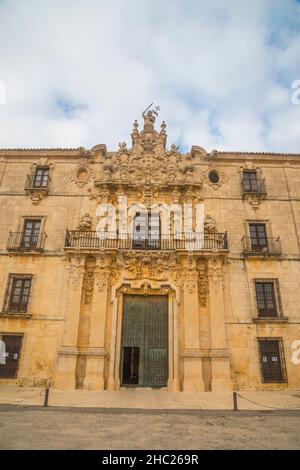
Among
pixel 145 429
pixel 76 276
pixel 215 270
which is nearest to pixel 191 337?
pixel 215 270

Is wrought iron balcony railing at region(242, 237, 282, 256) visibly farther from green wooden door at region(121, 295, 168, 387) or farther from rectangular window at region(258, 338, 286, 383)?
green wooden door at region(121, 295, 168, 387)

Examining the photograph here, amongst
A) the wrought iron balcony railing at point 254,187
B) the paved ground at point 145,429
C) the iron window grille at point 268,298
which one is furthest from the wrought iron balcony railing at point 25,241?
the wrought iron balcony railing at point 254,187

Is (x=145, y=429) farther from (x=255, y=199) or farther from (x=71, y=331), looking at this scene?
(x=255, y=199)

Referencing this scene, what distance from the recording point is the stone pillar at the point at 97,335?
1444 centimetres

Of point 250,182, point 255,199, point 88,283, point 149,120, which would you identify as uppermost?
point 149,120

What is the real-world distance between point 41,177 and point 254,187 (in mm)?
13961

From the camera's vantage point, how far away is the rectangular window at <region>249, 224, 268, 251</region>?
1786 centimetres

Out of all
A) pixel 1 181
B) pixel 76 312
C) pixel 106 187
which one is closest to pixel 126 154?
pixel 106 187

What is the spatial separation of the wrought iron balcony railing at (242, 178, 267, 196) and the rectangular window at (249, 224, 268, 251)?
85.0 inches

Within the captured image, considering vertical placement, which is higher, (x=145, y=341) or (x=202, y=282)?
(x=202, y=282)

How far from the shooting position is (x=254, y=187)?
19484 millimetres

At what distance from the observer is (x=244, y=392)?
46.6 feet
